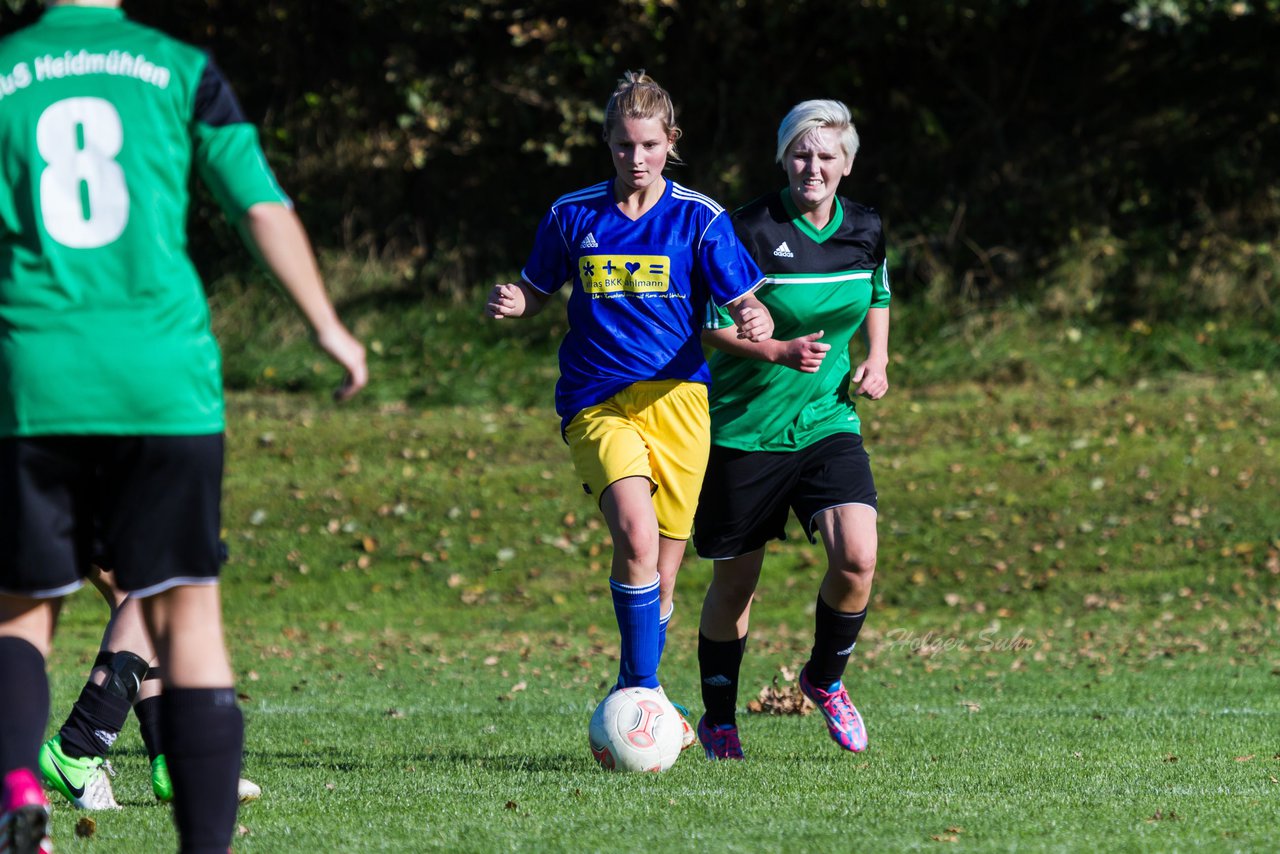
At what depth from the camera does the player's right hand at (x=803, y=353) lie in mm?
5430

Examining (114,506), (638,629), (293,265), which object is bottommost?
(638,629)

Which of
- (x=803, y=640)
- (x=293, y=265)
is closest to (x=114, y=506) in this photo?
(x=293, y=265)

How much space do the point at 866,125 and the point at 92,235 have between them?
16.9 meters

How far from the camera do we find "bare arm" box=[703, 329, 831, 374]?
5438 mm

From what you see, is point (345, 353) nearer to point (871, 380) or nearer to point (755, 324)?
point (755, 324)

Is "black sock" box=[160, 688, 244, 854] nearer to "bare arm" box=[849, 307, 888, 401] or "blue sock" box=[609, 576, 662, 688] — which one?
"blue sock" box=[609, 576, 662, 688]

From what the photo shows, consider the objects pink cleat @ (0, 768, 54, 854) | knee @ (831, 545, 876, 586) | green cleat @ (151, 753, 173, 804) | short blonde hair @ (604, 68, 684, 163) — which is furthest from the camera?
knee @ (831, 545, 876, 586)

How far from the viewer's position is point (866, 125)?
19297 mm

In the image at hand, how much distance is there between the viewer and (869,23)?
17516mm

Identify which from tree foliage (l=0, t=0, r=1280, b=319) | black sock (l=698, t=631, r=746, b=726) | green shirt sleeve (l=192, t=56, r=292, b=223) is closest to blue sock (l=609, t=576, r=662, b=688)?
black sock (l=698, t=631, r=746, b=726)

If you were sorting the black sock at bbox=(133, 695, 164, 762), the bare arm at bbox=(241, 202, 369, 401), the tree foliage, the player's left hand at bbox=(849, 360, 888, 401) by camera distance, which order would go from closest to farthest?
the bare arm at bbox=(241, 202, 369, 401) → the black sock at bbox=(133, 695, 164, 762) → the player's left hand at bbox=(849, 360, 888, 401) → the tree foliage

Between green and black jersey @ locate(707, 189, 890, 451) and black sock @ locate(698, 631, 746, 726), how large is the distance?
778 mm

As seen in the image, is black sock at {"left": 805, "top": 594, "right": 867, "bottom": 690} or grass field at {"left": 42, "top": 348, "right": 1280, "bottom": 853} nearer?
grass field at {"left": 42, "top": 348, "right": 1280, "bottom": 853}

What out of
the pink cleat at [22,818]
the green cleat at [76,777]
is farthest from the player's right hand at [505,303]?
the pink cleat at [22,818]
